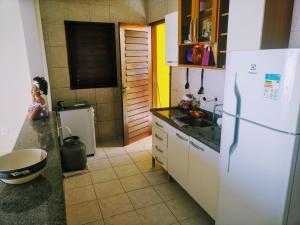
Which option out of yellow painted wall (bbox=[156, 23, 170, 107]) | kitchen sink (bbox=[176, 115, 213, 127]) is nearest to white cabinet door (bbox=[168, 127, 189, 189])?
kitchen sink (bbox=[176, 115, 213, 127])

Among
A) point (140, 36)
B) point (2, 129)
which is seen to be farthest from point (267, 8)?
point (2, 129)

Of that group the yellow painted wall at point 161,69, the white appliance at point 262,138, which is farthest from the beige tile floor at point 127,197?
the yellow painted wall at point 161,69

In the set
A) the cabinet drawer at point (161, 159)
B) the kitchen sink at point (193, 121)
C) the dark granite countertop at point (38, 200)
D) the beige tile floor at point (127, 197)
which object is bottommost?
the beige tile floor at point (127, 197)

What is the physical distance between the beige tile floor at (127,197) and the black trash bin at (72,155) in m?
0.16

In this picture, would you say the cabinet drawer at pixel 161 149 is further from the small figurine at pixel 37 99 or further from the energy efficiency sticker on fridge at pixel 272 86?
the energy efficiency sticker on fridge at pixel 272 86

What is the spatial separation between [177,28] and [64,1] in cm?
198

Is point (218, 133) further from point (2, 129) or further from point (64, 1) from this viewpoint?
point (2, 129)

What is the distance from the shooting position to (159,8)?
3.64 metres

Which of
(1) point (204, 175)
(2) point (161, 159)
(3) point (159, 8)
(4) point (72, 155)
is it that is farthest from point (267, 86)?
(3) point (159, 8)

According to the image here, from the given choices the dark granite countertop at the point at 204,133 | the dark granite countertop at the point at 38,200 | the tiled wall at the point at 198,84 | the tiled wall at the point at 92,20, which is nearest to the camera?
the dark granite countertop at the point at 38,200

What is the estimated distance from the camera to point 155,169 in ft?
10.7

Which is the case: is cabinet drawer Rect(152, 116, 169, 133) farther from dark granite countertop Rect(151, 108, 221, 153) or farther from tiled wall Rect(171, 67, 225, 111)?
tiled wall Rect(171, 67, 225, 111)

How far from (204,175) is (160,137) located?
92 cm

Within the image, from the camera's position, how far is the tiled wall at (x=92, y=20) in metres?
3.54
